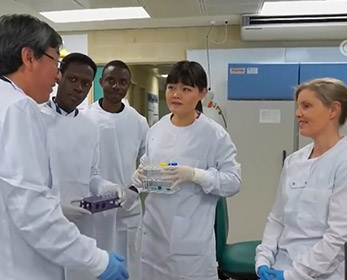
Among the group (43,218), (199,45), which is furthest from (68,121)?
(199,45)

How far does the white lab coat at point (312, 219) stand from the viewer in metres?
1.35

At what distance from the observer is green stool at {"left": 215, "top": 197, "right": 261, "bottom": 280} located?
228 cm

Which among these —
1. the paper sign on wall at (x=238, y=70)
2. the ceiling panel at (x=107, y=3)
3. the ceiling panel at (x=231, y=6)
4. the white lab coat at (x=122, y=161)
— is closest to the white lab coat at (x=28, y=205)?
the white lab coat at (x=122, y=161)

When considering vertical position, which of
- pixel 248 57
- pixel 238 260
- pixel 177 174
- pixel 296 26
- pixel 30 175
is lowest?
pixel 238 260

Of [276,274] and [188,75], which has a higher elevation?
[188,75]

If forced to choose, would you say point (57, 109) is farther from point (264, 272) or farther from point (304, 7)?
point (304, 7)

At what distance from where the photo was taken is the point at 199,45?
4.67 metres

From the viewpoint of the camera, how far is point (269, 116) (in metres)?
3.79

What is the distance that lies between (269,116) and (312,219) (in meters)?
2.47

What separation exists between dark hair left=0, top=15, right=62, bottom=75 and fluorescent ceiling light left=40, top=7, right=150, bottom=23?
2872mm

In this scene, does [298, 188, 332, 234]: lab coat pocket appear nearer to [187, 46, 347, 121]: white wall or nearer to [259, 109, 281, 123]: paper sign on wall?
[259, 109, 281, 123]: paper sign on wall

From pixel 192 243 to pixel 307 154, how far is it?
71cm

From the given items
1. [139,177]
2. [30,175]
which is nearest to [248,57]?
[139,177]

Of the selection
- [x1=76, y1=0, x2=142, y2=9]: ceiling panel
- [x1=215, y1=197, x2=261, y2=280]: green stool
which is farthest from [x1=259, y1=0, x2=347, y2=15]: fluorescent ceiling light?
[x1=215, y1=197, x2=261, y2=280]: green stool
